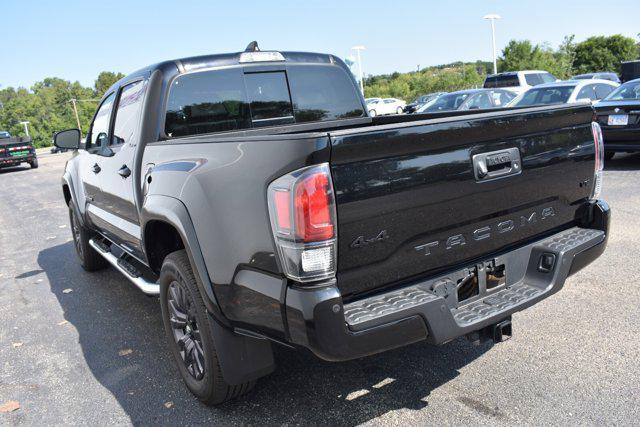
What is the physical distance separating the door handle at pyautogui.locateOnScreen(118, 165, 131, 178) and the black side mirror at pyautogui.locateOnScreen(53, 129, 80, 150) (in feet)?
6.12

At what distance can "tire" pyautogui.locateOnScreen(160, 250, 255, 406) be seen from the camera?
284 centimetres

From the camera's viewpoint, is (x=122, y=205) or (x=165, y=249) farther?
(x=122, y=205)

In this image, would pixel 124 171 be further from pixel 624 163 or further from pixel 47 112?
pixel 47 112

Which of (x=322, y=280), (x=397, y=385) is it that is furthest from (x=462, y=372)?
(x=322, y=280)

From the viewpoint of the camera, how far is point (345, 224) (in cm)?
223

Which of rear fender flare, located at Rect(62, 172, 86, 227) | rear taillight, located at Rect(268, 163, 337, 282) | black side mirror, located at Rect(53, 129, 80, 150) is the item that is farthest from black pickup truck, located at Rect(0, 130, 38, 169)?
rear taillight, located at Rect(268, 163, 337, 282)

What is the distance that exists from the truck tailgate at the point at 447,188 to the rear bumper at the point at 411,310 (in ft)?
0.31

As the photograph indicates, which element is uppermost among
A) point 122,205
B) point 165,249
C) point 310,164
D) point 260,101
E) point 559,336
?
point 260,101

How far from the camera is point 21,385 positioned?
12.0ft

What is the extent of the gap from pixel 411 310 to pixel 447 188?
62cm

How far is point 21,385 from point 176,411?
1.31 meters

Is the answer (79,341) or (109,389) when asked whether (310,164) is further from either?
(79,341)

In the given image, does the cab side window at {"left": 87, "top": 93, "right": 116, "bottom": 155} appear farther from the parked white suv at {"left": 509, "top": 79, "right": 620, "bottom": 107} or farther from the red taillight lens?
the parked white suv at {"left": 509, "top": 79, "right": 620, "bottom": 107}

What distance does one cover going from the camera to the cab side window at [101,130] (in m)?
4.74
